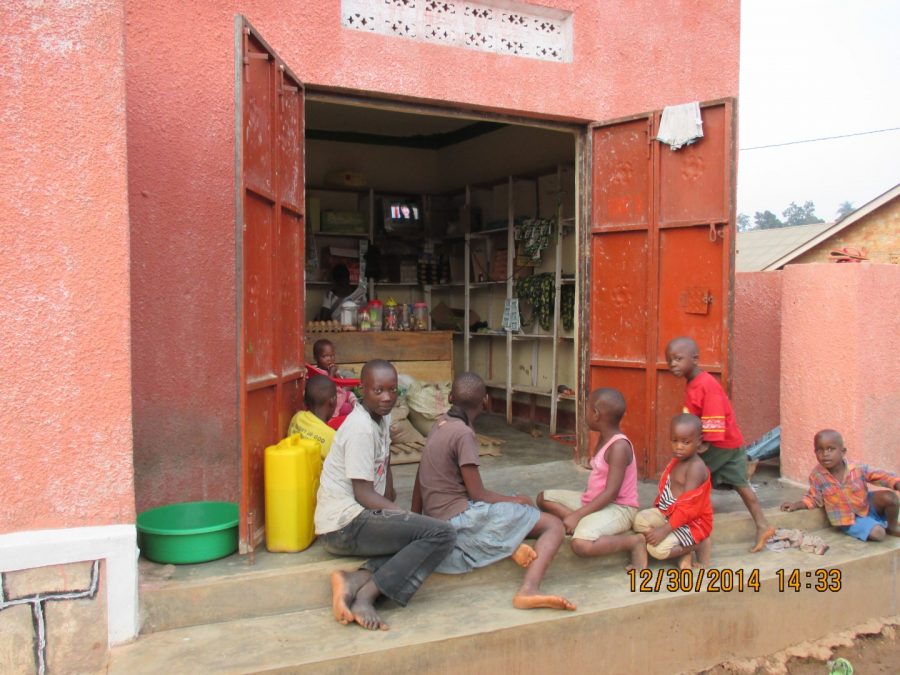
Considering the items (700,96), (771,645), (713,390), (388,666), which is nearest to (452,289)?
(700,96)

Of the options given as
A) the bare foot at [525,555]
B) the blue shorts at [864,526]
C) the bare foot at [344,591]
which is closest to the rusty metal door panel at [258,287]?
the bare foot at [344,591]

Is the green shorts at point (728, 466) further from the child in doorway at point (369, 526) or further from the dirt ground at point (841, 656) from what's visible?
the child in doorway at point (369, 526)

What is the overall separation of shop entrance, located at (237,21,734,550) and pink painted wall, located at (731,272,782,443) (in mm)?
1300

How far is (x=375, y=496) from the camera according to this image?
361 centimetres

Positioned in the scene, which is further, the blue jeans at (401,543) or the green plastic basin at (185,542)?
the green plastic basin at (185,542)

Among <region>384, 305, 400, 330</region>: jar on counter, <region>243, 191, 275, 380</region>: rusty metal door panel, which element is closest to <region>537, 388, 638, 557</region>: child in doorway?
<region>243, 191, 275, 380</region>: rusty metal door panel

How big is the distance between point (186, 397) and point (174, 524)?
730 mm

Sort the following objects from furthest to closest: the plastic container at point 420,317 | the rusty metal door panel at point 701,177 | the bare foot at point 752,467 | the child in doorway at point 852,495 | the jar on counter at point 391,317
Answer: the plastic container at point 420,317 → the jar on counter at point 391,317 → the bare foot at point 752,467 → the rusty metal door panel at point 701,177 → the child in doorway at point 852,495

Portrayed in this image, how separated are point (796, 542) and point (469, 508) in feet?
7.41

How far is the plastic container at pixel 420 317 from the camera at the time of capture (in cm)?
924

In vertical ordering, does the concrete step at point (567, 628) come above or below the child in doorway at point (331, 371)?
below

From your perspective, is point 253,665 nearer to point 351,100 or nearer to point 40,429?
point 40,429

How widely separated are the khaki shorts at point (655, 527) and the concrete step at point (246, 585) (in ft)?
2.44

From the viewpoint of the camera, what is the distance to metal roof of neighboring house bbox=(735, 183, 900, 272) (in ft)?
44.3
